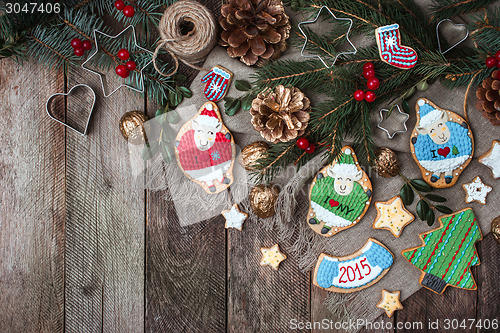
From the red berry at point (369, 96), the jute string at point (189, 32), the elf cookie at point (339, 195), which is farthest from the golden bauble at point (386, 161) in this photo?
the jute string at point (189, 32)

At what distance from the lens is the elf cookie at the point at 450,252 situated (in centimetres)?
91

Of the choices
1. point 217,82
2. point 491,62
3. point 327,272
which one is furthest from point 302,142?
point 491,62

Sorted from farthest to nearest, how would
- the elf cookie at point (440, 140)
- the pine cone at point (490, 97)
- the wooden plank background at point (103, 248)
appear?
the wooden plank background at point (103, 248)
the elf cookie at point (440, 140)
the pine cone at point (490, 97)

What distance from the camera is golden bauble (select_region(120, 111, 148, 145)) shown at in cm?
93

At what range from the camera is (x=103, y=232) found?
40.1 inches

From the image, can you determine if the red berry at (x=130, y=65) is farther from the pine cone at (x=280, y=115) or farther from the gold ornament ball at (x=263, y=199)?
the gold ornament ball at (x=263, y=199)

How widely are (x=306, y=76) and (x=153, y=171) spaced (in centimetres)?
50

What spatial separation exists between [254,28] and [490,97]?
587 millimetres

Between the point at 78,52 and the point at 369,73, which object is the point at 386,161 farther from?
the point at 78,52

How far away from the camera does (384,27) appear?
76 centimetres

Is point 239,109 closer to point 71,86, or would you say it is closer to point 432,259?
point 71,86

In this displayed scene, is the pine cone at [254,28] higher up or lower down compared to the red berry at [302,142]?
higher up

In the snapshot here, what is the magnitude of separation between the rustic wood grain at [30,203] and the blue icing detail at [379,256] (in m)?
0.92

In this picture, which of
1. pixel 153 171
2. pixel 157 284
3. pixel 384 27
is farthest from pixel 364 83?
pixel 157 284
